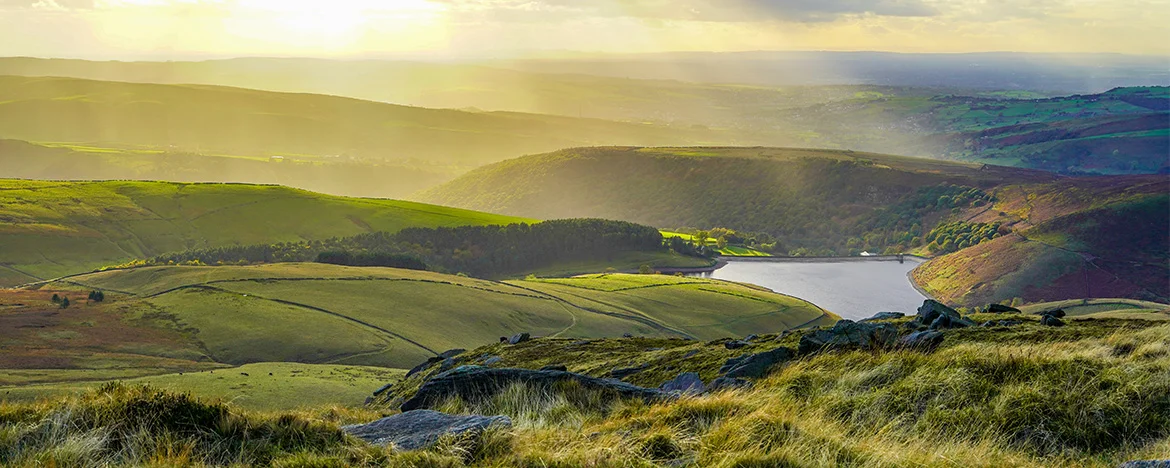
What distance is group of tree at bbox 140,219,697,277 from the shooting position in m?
152

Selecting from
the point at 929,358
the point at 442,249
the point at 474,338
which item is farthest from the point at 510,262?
the point at 929,358

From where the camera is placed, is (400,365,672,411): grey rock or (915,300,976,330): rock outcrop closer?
(400,365,672,411): grey rock

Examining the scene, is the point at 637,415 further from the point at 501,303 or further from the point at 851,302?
the point at 851,302

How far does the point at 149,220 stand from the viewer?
6816 inches

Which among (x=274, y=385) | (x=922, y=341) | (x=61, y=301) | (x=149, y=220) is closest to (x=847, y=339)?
(x=922, y=341)

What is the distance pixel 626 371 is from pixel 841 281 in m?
157

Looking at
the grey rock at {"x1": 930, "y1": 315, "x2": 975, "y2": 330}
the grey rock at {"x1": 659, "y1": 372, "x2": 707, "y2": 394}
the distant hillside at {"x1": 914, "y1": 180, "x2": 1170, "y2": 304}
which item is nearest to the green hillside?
the distant hillside at {"x1": 914, "y1": 180, "x2": 1170, "y2": 304}

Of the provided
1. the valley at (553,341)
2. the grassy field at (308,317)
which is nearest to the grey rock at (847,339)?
the valley at (553,341)

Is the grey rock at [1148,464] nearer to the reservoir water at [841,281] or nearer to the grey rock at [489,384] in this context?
the grey rock at [489,384]

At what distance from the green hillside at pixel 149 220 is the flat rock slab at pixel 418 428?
144279mm

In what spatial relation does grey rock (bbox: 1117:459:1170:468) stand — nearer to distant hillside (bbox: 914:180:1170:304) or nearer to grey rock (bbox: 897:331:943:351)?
grey rock (bbox: 897:331:943:351)

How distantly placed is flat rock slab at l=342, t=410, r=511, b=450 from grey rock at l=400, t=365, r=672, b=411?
3.00m

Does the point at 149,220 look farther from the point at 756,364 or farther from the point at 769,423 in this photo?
the point at 769,423

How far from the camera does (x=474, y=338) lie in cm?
8981
